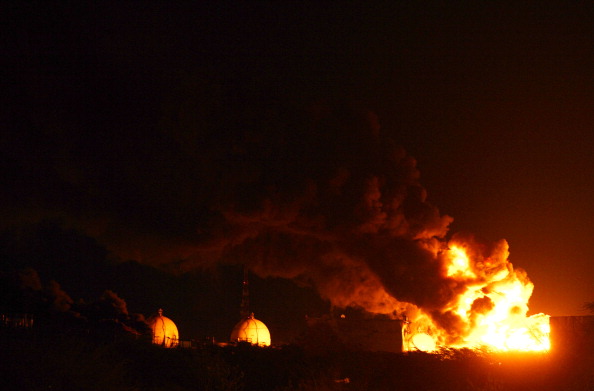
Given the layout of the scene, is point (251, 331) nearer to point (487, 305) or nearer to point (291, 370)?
point (487, 305)

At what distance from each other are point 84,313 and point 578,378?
47.0 meters

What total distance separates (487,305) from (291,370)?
14981 millimetres

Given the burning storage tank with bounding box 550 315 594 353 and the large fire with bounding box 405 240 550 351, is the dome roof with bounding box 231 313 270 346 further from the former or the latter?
the burning storage tank with bounding box 550 315 594 353

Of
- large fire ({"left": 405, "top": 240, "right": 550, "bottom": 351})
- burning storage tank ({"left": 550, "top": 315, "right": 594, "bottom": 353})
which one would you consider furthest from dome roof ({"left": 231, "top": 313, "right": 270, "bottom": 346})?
burning storage tank ({"left": 550, "top": 315, "right": 594, "bottom": 353})

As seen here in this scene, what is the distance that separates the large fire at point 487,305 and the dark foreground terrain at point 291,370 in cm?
1206

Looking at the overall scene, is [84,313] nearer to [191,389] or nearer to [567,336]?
[191,389]

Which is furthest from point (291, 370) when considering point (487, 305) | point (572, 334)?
point (487, 305)

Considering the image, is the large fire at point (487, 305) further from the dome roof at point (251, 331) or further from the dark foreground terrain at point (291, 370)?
Result: the dome roof at point (251, 331)

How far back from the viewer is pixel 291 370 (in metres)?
23.0

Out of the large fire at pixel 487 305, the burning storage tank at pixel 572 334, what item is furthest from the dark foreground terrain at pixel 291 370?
the large fire at pixel 487 305

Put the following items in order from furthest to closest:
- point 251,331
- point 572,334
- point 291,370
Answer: point 251,331 < point 572,334 < point 291,370

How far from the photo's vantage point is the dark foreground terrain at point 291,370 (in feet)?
60.8

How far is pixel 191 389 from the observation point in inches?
907

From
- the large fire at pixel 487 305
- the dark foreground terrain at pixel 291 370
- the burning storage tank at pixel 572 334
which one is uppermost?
the large fire at pixel 487 305
